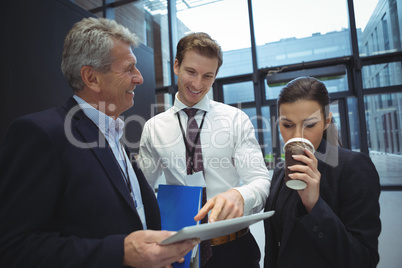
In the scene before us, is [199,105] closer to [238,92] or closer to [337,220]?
[337,220]

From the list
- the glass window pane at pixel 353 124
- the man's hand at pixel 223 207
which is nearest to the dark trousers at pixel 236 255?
the man's hand at pixel 223 207

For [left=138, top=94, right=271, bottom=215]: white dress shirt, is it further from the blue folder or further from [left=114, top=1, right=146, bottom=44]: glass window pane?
[left=114, top=1, right=146, bottom=44]: glass window pane

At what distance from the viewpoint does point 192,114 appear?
1.48m

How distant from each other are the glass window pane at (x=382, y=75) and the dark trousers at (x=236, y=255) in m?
4.51

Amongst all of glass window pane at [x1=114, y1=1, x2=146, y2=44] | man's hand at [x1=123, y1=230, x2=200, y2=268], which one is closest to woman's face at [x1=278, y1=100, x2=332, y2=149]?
man's hand at [x1=123, y1=230, x2=200, y2=268]

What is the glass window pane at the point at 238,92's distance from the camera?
5367mm

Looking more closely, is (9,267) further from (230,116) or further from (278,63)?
(278,63)

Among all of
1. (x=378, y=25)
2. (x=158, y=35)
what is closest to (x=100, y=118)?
(x=378, y=25)

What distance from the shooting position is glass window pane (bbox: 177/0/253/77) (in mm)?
5348

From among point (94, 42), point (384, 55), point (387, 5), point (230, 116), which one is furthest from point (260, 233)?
point (387, 5)

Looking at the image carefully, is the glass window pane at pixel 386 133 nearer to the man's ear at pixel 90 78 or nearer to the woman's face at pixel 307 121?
the woman's face at pixel 307 121

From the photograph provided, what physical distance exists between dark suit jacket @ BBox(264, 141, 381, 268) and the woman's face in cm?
7

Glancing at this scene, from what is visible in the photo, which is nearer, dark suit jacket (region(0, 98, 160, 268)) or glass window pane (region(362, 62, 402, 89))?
dark suit jacket (region(0, 98, 160, 268))

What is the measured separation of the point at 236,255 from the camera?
1.27 m
